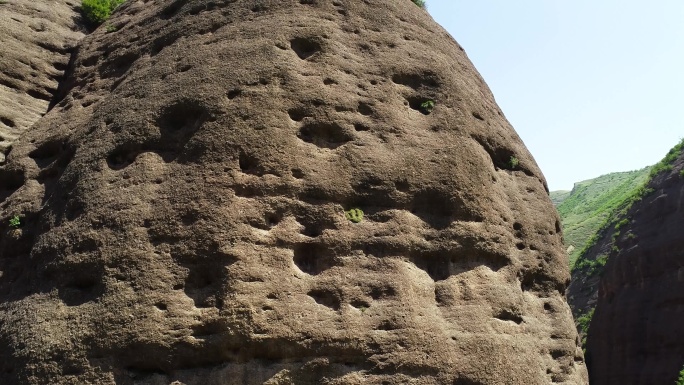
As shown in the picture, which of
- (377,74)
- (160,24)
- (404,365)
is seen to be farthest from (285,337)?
(160,24)

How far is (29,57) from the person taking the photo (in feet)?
38.0

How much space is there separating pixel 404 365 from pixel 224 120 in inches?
147

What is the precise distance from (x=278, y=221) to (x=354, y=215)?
0.96m

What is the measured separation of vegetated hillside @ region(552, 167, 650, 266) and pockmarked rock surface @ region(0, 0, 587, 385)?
32.8 meters

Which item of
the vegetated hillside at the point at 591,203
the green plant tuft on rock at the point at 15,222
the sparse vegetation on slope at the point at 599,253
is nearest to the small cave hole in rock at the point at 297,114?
the green plant tuft on rock at the point at 15,222

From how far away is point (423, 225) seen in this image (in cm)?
898

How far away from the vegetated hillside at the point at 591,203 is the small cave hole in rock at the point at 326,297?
35.1 metres

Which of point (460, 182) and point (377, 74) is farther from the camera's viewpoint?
point (377, 74)

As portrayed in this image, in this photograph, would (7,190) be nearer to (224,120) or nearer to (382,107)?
(224,120)

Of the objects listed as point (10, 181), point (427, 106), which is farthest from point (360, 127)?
point (10, 181)

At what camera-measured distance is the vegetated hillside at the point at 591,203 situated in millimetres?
52472

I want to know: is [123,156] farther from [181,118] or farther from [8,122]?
[8,122]

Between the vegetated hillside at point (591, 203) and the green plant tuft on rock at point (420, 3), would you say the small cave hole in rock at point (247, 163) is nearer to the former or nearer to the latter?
the green plant tuft on rock at point (420, 3)

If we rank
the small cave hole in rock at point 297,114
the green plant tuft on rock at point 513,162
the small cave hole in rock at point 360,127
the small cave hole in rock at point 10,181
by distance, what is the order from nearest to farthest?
the small cave hole in rock at point 297,114, the small cave hole in rock at point 360,127, the small cave hole in rock at point 10,181, the green plant tuft on rock at point 513,162
